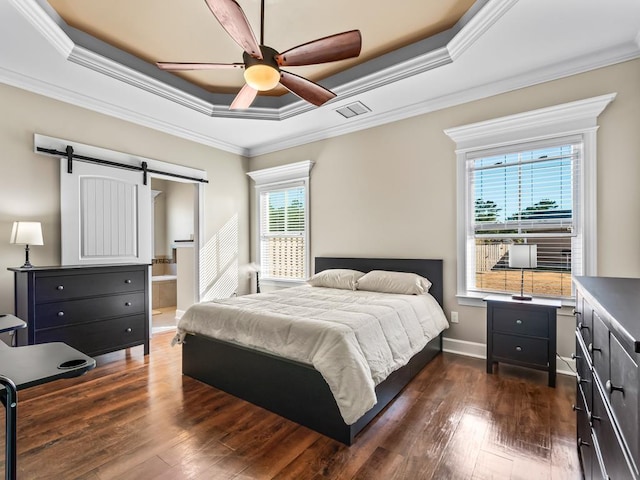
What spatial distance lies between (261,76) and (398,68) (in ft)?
5.03

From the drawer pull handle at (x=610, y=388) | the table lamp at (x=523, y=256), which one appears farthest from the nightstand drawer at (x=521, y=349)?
the drawer pull handle at (x=610, y=388)

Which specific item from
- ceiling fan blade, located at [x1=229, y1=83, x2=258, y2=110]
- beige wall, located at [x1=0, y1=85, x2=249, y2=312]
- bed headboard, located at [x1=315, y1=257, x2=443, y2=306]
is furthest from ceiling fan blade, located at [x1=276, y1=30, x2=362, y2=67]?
beige wall, located at [x1=0, y1=85, x2=249, y2=312]

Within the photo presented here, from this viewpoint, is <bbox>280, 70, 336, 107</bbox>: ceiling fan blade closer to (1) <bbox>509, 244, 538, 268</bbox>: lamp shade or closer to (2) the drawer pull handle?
(1) <bbox>509, 244, 538, 268</bbox>: lamp shade

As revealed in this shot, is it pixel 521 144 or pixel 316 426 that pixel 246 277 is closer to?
pixel 316 426

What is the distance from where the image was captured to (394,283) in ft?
11.2

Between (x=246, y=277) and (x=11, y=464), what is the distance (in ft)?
14.4

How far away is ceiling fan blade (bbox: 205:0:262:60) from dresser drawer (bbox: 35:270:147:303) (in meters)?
2.61

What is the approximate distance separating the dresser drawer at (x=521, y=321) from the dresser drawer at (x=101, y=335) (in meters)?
3.60

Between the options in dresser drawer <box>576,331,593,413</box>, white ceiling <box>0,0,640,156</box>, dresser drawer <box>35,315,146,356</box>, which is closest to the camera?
dresser drawer <box>576,331,593,413</box>

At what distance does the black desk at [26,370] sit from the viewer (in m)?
0.99

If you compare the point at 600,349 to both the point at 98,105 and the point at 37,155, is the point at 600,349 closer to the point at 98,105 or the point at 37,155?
the point at 37,155

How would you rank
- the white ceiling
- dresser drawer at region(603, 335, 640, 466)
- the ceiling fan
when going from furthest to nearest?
the white ceiling < the ceiling fan < dresser drawer at region(603, 335, 640, 466)

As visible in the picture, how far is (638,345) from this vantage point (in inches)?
26.1

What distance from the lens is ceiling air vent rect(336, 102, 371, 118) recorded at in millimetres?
3703
